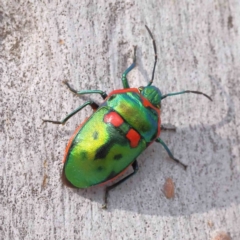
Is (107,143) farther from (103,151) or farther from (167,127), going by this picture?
(167,127)

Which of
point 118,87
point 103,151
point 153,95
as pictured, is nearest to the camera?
point 103,151

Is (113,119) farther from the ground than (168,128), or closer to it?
farther from the ground

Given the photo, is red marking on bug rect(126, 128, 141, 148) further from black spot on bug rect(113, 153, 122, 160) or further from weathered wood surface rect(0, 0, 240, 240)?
weathered wood surface rect(0, 0, 240, 240)

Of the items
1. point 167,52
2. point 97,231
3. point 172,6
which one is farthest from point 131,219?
point 172,6

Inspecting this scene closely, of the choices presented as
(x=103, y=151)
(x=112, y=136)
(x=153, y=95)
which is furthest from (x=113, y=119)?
(x=153, y=95)

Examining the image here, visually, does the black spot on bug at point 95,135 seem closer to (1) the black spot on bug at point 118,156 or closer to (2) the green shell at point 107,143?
(2) the green shell at point 107,143

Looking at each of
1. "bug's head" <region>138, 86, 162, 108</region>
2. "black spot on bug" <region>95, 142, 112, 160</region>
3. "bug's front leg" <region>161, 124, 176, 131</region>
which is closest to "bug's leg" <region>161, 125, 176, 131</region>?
"bug's front leg" <region>161, 124, 176, 131</region>
